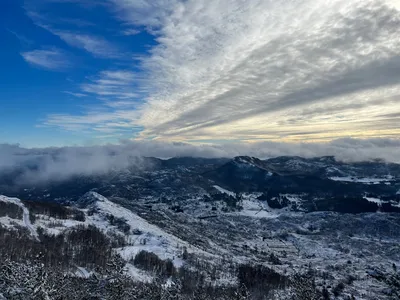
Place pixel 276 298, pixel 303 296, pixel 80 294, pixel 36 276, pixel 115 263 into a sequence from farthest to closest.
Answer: pixel 276 298
pixel 80 294
pixel 303 296
pixel 115 263
pixel 36 276

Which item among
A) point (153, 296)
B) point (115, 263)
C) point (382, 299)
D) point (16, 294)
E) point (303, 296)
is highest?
point (115, 263)

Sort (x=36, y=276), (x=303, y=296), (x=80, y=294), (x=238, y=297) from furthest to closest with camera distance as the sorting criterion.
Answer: (x=80, y=294)
(x=303, y=296)
(x=238, y=297)
(x=36, y=276)

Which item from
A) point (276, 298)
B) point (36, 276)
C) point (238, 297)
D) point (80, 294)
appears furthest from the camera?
point (276, 298)

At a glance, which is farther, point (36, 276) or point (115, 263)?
point (115, 263)

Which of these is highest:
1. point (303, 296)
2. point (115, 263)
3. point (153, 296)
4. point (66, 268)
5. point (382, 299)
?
point (115, 263)

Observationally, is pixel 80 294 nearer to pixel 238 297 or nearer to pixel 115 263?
pixel 115 263

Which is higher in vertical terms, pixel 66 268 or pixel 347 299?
pixel 66 268

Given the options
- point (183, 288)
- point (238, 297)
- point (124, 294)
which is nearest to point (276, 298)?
point (183, 288)

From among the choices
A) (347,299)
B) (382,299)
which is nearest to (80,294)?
(347,299)

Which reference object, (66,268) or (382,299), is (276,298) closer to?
(382,299)
